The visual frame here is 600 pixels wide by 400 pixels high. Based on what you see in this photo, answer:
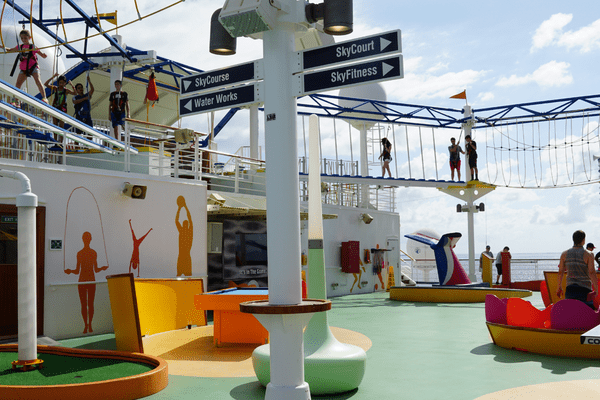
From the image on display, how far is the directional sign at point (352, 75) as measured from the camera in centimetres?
414

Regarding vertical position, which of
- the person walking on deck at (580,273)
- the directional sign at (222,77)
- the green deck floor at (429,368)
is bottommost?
the green deck floor at (429,368)

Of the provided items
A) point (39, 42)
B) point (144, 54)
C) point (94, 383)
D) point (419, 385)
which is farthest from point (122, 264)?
point (39, 42)

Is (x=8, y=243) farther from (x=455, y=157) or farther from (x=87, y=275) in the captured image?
(x=455, y=157)

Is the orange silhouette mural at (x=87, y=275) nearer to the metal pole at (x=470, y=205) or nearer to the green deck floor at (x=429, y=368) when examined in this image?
the green deck floor at (x=429, y=368)

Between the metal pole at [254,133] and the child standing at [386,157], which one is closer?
the metal pole at [254,133]

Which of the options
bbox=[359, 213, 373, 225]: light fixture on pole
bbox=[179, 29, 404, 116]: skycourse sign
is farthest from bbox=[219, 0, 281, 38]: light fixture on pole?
bbox=[359, 213, 373, 225]: light fixture on pole

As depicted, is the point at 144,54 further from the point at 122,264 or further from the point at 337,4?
the point at 337,4

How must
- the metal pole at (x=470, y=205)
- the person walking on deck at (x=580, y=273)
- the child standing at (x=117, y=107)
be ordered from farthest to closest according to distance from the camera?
the metal pole at (x=470, y=205) < the child standing at (x=117, y=107) < the person walking on deck at (x=580, y=273)

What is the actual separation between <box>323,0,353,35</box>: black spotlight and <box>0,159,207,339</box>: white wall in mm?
7280

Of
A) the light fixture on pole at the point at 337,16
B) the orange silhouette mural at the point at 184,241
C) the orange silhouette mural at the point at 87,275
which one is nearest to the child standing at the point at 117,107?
the orange silhouette mural at the point at 184,241

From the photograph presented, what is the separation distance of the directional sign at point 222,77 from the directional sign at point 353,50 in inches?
16.5

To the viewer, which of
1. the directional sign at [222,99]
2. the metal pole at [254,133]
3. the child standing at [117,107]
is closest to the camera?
the directional sign at [222,99]

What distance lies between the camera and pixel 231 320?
924 centimetres

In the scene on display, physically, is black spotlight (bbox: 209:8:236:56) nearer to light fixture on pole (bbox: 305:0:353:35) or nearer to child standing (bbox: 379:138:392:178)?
light fixture on pole (bbox: 305:0:353:35)
